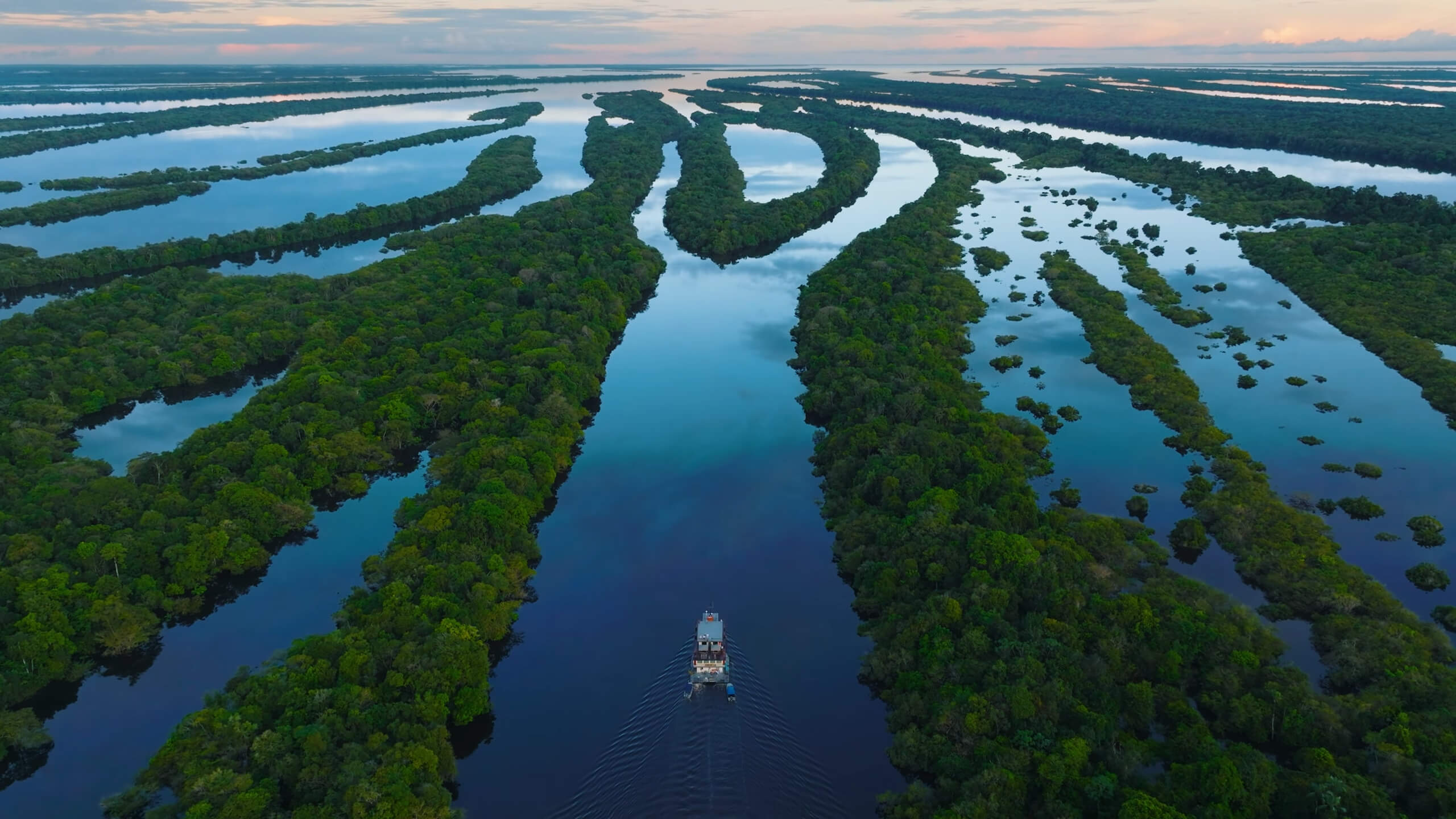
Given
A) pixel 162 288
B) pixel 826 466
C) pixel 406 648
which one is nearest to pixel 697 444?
pixel 826 466

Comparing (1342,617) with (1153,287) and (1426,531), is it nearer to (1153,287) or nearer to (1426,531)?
(1426,531)

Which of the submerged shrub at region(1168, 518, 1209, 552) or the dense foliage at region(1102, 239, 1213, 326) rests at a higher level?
the dense foliage at region(1102, 239, 1213, 326)

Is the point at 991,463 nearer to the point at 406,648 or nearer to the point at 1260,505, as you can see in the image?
the point at 1260,505

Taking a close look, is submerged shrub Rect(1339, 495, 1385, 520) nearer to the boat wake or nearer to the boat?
the boat wake

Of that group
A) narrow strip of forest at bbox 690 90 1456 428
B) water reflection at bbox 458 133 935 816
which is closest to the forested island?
water reflection at bbox 458 133 935 816

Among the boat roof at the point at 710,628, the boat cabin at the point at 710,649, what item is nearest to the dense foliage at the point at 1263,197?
the boat roof at the point at 710,628

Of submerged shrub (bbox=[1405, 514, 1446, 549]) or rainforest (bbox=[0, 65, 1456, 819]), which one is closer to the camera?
rainforest (bbox=[0, 65, 1456, 819])
